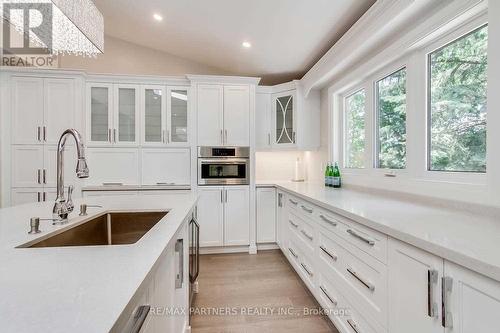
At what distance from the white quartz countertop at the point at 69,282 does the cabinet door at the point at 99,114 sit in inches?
95.6

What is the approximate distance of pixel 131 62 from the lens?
12.4ft

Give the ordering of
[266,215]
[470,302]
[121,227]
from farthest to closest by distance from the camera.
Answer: [266,215] < [121,227] < [470,302]

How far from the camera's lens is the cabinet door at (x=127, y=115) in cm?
322

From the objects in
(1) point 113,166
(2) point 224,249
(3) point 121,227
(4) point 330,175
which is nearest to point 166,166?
(1) point 113,166

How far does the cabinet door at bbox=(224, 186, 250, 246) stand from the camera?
3.31m

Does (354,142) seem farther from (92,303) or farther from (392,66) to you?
(92,303)

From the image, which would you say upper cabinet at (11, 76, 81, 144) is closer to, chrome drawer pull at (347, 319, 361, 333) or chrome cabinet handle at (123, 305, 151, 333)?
chrome cabinet handle at (123, 305, 151, 333)

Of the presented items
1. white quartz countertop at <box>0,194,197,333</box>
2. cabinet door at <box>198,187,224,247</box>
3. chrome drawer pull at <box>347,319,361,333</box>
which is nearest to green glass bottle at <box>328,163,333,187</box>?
cabinet door at <box>198,187,224,247</box>

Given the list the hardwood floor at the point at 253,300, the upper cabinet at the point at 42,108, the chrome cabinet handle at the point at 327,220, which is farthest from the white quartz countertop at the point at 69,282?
the upper cabinet at the point at 42,108

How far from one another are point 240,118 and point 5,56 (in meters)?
2.96

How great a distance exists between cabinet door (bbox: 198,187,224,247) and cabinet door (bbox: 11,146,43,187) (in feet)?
6.40

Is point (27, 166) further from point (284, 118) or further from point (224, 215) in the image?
point (284, 118)

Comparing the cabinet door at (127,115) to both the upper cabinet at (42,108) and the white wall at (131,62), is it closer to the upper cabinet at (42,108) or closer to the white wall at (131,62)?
the upper cabinet at (42,108)

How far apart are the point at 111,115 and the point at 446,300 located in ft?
11.6
